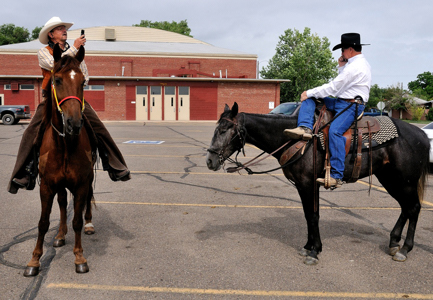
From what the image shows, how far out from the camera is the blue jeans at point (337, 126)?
4.59 metres

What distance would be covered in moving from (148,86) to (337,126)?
41.1 meters

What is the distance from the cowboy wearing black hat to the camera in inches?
→ 181

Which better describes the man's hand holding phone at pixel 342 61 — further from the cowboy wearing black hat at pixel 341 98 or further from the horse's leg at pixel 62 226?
the horse's leg at pixel 62 226

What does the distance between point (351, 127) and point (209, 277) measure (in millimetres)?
2542

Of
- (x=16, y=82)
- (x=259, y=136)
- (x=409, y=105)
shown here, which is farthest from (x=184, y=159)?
(x=409, y=105)

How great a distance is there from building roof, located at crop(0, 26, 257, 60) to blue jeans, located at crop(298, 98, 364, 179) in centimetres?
5121

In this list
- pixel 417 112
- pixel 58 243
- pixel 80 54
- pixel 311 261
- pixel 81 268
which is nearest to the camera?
pixel 80 54

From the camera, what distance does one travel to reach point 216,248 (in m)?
4.97

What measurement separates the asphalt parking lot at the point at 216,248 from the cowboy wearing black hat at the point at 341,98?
113 centimetres

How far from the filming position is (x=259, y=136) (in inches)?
194

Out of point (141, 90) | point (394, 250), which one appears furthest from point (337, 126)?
point (141, 90)

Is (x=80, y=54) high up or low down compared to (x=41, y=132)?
up

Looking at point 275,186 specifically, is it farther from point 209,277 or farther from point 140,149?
point 140,149

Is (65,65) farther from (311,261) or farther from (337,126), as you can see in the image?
(311,261)
